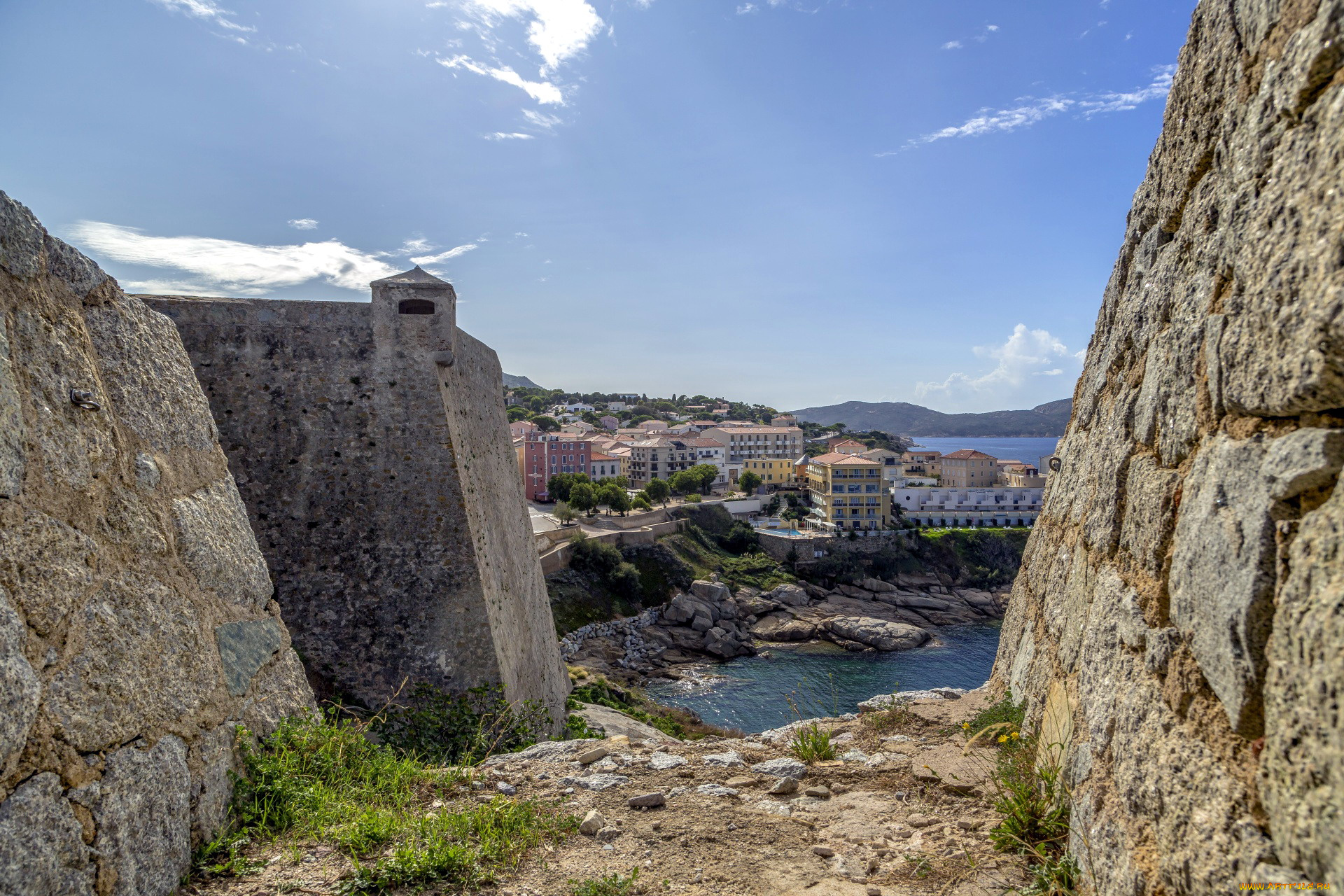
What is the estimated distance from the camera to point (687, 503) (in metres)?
54.0

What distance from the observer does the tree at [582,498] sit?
46.4 meters

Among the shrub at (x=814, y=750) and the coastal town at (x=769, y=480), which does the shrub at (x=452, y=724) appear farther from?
the coastal town at (x=769, y=480)

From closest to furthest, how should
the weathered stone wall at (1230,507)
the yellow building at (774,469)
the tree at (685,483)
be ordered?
the weathered stone wall at (1230,507) < the tree at (685,483) < the yellow building at (774,469)

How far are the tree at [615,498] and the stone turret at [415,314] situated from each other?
130 feet

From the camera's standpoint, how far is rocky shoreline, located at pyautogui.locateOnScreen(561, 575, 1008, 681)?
112 ft

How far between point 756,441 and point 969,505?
97.3 feet

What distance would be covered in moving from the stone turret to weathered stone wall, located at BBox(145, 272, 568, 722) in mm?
18

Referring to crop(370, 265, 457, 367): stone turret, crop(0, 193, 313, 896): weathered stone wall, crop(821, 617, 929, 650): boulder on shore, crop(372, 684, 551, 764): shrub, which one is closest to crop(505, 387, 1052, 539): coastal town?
A: crop(821, 617, 929, 650): boulder on shore

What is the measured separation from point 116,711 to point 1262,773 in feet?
11.3

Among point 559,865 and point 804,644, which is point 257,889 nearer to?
point 559,865

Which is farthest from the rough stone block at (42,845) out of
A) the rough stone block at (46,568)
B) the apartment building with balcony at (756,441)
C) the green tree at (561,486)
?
the apartment building with balcony at (756,441)

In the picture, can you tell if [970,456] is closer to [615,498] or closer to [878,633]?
[878,633]

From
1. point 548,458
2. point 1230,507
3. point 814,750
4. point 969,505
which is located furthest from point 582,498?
point 1230,507

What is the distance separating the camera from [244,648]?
11.5 ft
